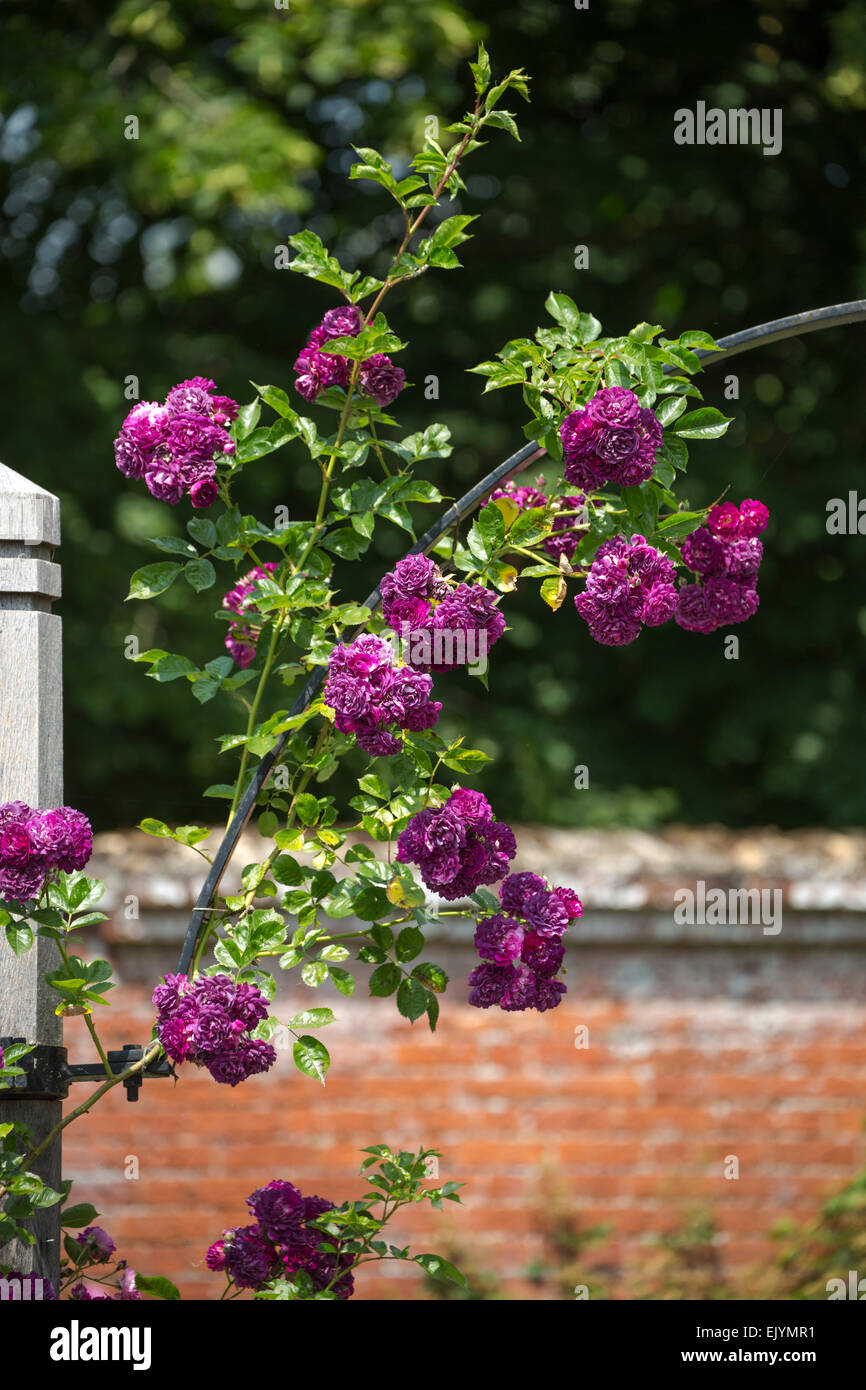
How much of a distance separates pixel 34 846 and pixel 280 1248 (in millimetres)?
656

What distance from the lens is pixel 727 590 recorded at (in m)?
1.97

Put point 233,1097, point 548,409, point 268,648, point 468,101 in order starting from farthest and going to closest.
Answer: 1. point 468,101
2. point 233,1097
3. point 268,648
4. point 548,409

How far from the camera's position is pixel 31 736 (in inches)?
76.7

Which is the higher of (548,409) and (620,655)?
(620,655)

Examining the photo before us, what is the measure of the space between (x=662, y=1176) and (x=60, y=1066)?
3135mm

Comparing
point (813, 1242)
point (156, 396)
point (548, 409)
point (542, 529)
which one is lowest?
point (813, 1242)

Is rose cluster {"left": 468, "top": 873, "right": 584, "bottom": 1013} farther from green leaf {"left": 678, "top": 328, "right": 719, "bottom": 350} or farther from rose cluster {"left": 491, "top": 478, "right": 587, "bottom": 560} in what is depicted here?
green leaf {"left": 678, "top": 328, "right": 719, "bottom": 350}

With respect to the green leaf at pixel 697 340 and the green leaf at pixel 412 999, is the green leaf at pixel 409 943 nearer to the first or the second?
the green leaf at pixel 412 999

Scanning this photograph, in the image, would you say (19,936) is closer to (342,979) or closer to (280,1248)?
(342,979)

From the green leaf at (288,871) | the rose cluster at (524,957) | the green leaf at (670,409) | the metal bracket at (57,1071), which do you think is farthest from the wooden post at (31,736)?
the green leaf at (670,409)

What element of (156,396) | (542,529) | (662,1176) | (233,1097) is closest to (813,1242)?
(662,1176)

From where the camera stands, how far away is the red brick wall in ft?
14.6

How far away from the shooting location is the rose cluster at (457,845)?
176 cm

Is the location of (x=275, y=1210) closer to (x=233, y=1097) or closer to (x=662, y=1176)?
(x=233, y=1097)
